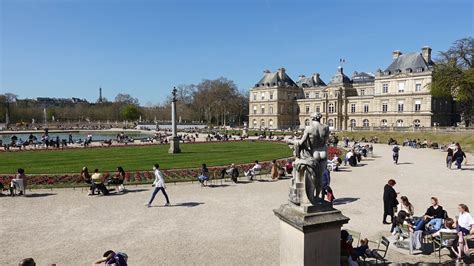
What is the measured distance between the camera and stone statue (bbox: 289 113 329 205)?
598 centimetres

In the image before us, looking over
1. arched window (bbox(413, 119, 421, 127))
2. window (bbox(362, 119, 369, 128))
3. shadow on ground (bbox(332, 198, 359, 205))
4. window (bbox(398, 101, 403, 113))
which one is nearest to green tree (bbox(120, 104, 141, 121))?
window (bbox(362, 119, 369, 128))

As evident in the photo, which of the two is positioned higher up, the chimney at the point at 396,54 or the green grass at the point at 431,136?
the chimney at the point at 396,54

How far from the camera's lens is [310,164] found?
235 inches

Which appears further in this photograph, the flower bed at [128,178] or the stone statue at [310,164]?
the flower bed at [128,178]

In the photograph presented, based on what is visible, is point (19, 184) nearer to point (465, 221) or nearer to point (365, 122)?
point (465, 221)

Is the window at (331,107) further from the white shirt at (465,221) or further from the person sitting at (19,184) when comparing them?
the white shirt at (465,221)

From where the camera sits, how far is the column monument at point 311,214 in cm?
583

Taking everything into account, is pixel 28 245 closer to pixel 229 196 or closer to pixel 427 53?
pixel 229 196

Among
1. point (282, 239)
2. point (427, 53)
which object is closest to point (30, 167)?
point (282, 239)

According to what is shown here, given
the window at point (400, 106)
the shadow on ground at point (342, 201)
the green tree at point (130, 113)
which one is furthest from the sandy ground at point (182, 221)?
the green tree at point (130, 113)

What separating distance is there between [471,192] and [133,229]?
1515 centimetres

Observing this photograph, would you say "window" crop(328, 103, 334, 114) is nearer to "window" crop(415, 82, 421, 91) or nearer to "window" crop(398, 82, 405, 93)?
"window" crop(398, 82, 405, 93)

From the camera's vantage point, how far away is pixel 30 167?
23531mm

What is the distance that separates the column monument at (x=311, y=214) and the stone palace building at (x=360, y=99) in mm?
60914
